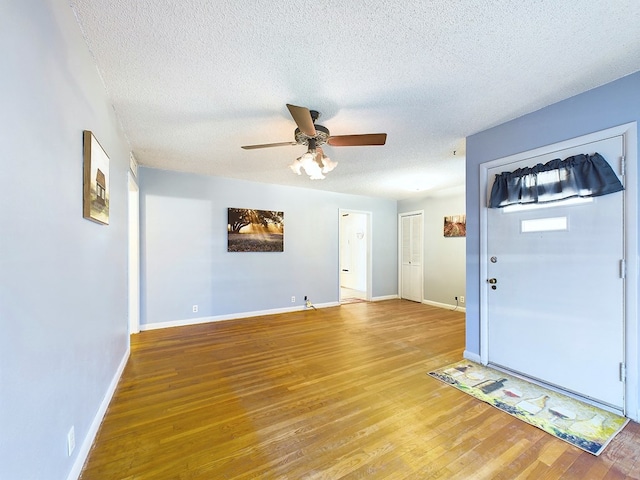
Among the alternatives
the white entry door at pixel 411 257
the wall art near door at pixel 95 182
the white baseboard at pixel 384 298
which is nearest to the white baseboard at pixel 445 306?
the white entry door at pixel 411 257

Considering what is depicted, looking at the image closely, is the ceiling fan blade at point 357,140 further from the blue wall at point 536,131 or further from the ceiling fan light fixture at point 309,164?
the blue wall at point 536,131

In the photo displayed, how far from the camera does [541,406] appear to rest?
2191mm

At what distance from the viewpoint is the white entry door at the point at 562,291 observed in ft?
6.88

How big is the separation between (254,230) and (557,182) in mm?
4257

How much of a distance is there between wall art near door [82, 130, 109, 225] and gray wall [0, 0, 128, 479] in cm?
6

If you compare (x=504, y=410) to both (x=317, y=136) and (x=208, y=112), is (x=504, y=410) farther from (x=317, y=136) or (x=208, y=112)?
(x=208, y=112)

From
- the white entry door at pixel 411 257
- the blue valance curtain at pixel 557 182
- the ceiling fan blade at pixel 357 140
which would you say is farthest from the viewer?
the white entry door at pixel 411 257

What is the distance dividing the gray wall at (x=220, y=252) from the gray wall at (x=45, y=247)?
250 centimetres

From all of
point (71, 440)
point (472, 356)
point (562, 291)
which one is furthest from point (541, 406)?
point (71, 440)

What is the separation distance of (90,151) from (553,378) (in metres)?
4.01

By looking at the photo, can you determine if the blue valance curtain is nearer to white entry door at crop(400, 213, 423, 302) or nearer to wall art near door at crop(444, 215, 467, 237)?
wall art near door at crop(444, 215, 467, 237)

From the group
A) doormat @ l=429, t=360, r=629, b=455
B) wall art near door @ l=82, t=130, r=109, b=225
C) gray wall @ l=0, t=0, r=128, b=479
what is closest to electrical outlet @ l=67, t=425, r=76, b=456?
gray wall @ l=0, t=0, r=128, b=479

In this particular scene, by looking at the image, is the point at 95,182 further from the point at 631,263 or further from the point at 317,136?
the point at 631,263

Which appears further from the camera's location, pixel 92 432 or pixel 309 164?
pixel 309 164
